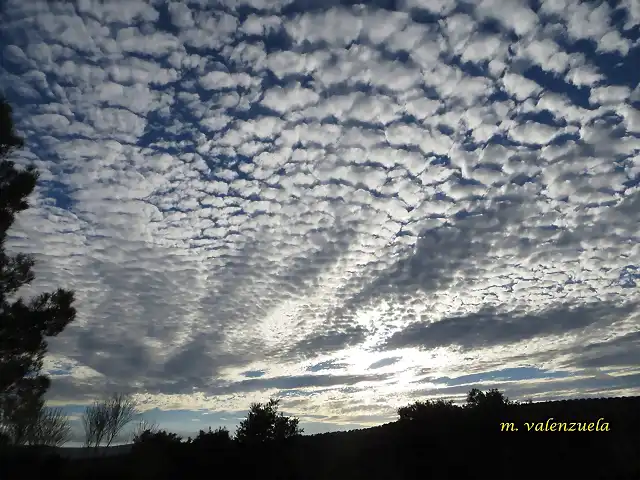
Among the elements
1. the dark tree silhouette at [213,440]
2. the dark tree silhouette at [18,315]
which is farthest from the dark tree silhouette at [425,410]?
the dark tree silhouette at [18,315]

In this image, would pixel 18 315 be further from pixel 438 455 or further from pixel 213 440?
pixel 438 455

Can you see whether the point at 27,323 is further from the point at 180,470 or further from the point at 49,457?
the point at 180,470

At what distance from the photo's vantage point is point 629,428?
22.3 m

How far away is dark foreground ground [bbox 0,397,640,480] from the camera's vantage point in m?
20.9

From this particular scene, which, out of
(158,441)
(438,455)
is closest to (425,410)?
(438,455)

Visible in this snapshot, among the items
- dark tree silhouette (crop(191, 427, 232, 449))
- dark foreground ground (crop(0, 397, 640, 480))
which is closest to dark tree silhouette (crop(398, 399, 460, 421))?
dark foreground ground (crop(0, 397, 640, 480))

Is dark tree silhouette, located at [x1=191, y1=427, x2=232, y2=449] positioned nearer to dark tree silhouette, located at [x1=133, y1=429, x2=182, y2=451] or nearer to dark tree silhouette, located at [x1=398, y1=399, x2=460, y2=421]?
dark tree silhouette, located at [x1=133, y1=429, x2=182, y2=451]

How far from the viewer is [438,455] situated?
22.8m

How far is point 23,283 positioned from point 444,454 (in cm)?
2229

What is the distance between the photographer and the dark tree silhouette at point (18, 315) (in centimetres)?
2081

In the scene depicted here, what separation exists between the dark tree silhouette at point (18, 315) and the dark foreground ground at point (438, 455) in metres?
4.45

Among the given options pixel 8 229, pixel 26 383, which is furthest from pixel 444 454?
pixel 8 229

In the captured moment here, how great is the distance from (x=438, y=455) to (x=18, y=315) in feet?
71.3

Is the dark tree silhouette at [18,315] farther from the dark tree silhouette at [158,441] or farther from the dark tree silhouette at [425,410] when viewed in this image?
the dark tree silhouette at [425,410]
